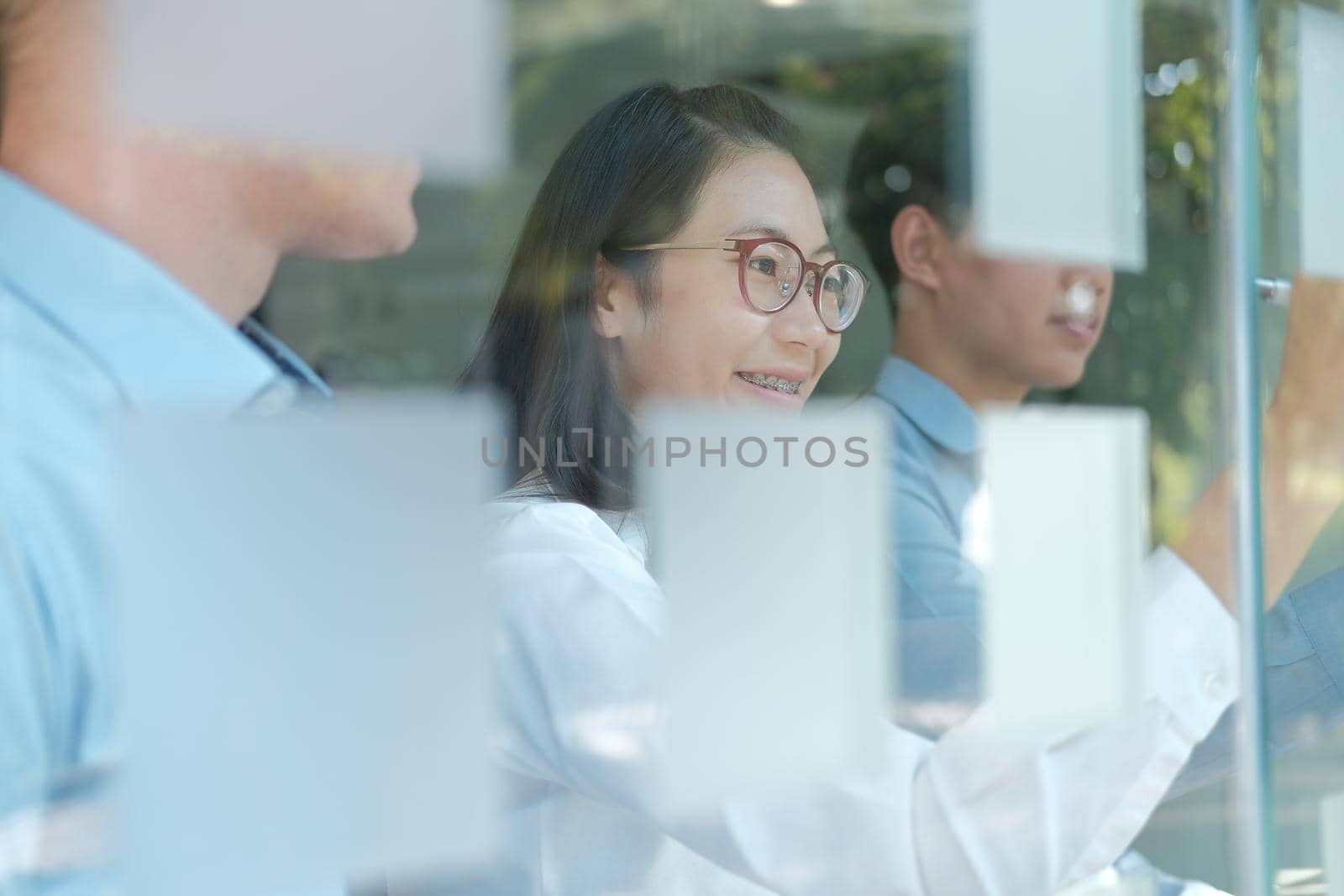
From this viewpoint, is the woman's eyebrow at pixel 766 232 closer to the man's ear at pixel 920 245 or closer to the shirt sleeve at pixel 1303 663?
the man's ear at pixel 920 245

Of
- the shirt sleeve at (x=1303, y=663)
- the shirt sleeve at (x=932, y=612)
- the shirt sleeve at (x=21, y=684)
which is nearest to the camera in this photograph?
the shirt sleeve at (x=21, y=684)

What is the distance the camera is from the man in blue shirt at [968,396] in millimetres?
1701

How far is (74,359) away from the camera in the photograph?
104 cm

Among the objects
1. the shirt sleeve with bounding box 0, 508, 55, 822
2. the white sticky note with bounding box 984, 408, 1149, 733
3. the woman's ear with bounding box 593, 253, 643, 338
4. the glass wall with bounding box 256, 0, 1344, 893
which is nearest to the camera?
the shirt sleeve with bounding box 0, 508, 55, 822

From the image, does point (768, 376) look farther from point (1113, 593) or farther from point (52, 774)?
point (52, 774)

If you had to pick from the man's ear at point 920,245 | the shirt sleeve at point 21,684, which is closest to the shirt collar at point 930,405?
the man's ear at point 920,245

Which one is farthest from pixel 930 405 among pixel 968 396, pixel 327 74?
pixel 327 74

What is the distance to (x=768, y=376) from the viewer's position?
1.51 m

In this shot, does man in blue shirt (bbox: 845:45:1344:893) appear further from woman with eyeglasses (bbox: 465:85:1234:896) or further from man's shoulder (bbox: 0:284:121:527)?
man's shoulder (bbox: 0:284:121:527)

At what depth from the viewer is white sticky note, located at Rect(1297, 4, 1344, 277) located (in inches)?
81.0

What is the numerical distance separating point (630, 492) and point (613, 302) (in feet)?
0.61

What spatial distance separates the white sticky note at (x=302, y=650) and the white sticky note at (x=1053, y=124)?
2.90ft

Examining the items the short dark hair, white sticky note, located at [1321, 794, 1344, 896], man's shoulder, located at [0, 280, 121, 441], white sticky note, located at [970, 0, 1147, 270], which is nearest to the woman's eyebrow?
→ the short dark hair

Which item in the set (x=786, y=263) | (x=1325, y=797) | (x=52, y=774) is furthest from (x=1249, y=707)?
(x=52, y=774)
